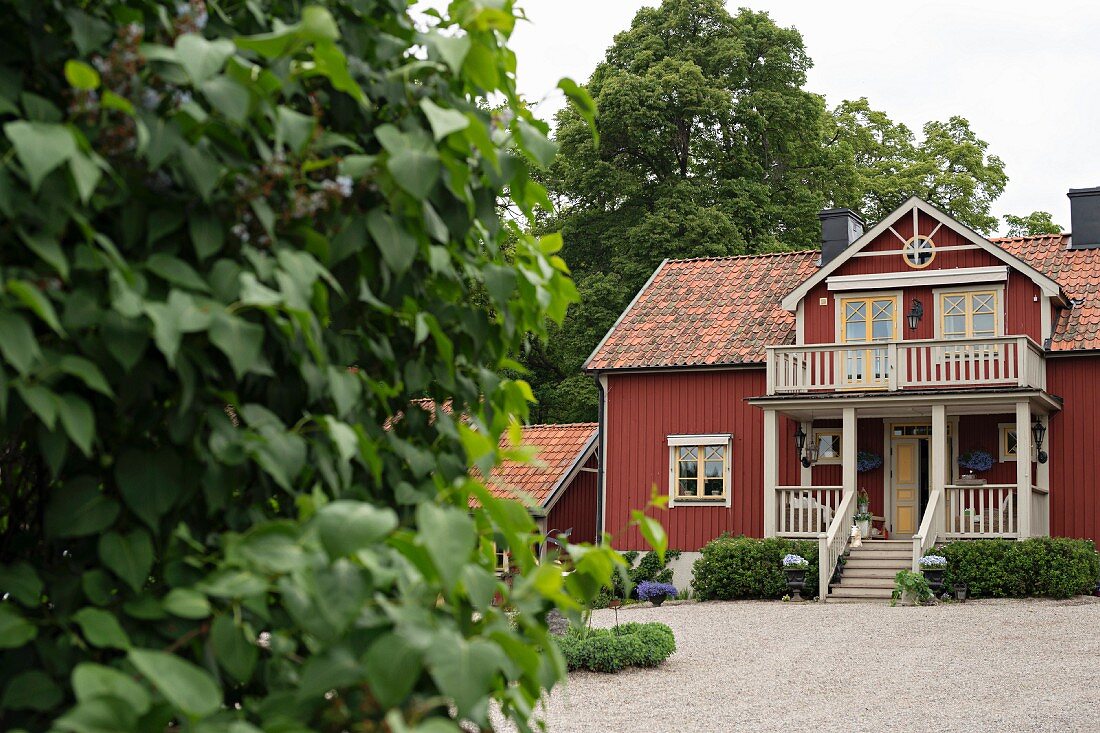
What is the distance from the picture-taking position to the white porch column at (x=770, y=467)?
21844 mm

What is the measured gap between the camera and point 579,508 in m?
28.9

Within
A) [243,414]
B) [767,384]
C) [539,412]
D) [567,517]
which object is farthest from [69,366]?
[539,412]

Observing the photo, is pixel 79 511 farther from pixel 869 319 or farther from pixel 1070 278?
pixel 1070 278

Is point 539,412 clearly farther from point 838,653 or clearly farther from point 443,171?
point 443,171

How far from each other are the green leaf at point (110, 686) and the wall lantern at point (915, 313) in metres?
22.2

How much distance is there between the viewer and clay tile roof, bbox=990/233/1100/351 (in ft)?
72.2

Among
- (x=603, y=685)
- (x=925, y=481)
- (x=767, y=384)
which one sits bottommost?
(x=603, y=685)

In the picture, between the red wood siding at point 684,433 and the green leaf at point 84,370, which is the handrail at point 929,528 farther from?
the green leaf at point 84,370

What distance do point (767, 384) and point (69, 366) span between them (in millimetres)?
21115

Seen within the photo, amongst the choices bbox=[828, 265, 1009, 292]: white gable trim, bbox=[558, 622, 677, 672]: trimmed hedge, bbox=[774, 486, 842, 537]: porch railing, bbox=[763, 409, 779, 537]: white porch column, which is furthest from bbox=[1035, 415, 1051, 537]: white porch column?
bbox=[558, 622, 677, 672]: trimmed hedge

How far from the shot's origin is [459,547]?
65.9 inches

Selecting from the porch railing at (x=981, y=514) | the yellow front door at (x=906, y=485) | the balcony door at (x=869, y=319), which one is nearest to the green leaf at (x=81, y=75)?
the porch railing at (x=981, y=514)

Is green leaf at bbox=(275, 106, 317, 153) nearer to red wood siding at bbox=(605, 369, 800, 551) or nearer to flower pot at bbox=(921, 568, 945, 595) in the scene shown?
flower pot at bbox=(921, 568, 945, 595)

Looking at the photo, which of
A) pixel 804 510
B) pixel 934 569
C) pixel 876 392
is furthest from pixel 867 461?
pixel 934 569
